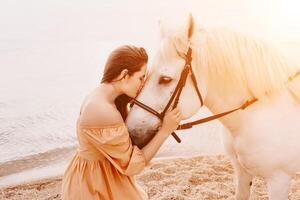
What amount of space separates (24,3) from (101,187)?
2154 cm

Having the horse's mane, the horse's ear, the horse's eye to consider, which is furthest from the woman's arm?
the horse's ear

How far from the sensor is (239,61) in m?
2.23

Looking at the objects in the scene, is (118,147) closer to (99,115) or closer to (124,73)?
(99,115)

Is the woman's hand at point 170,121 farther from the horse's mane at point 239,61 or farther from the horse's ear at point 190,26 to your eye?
the horse's ear at point 190,26

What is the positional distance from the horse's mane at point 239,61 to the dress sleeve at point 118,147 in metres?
0.52

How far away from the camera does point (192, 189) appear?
13.1ft

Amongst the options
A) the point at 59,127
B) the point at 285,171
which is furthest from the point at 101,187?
the point at 59,127

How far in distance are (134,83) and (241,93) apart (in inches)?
24.8

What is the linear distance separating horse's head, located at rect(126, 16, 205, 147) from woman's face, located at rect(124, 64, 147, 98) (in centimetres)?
7

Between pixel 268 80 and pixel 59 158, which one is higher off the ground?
pixel 268 80

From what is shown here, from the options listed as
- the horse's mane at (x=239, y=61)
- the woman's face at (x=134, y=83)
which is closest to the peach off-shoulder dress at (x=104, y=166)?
the woman's face at (x=134, y=83)

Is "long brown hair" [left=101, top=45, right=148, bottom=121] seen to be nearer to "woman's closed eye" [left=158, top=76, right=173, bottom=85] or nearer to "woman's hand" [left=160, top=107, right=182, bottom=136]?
"woman's closed eye" [left=158, top=76, right=173, bottom=85]

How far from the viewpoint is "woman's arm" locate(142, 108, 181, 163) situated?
2.19 m

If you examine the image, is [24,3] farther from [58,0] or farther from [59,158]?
[59,158]
